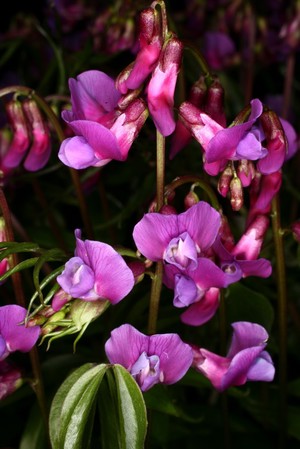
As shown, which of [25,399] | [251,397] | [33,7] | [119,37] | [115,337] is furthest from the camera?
[33,7]

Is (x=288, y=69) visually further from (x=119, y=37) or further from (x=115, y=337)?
(x=115, y=337)

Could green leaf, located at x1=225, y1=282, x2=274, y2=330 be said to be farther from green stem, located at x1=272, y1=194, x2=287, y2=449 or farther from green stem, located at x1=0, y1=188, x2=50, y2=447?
green stem, located at x1=0, y1=188, x2=50, y2=447

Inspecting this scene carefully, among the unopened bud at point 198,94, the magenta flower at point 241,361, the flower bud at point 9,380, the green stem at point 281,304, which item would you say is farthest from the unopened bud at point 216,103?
the flower bud at point 9,380

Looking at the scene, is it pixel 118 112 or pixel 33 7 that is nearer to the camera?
pixel 118 112

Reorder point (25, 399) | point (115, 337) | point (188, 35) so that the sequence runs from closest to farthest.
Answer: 1. point (115, 337)
2. point (25, 399)
3. point (188, 35)

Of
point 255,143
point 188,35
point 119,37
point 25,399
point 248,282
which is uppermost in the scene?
point 255,143

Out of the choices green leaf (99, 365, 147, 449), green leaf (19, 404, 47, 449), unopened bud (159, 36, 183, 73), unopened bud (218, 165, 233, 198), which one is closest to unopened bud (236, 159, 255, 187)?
unopened bud (218, 165, 233, 198)

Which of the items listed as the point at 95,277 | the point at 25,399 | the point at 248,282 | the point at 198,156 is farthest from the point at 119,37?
the point at 95,277
